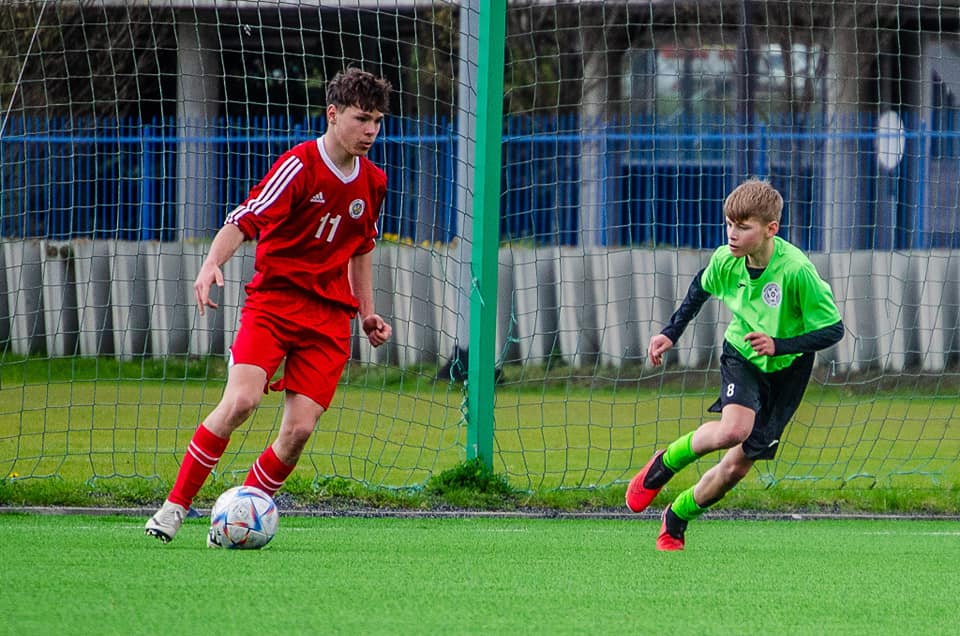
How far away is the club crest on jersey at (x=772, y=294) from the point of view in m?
5.55

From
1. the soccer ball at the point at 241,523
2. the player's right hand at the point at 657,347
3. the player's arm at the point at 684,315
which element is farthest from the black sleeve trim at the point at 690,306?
the soccer ball at the point at 241,523

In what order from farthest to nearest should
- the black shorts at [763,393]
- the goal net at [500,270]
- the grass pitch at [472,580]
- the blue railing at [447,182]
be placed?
the blue railing at [447,182] < the goal net at [500,270] < the black shorts at [763,393] < the grass pitch at [472,580]

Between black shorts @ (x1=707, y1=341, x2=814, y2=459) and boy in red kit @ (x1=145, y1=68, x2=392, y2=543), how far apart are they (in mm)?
1362

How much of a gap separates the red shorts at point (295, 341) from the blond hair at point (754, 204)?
1.54 metres

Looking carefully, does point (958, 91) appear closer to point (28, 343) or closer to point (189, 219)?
point (189, 219)

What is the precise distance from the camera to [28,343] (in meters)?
10.5

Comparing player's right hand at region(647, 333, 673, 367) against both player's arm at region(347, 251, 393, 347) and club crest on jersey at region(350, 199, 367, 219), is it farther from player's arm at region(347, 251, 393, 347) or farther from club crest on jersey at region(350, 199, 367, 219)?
club crest on jersey at region(350, 199, 367, 219)

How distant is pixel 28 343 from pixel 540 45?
33.3 feet

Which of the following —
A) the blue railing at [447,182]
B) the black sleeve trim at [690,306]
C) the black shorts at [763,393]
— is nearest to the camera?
the black shorts at [763,393]

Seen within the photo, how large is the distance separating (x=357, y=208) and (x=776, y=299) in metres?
1.64

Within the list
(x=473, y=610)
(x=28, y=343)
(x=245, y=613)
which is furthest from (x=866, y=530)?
(x=28, y=343)

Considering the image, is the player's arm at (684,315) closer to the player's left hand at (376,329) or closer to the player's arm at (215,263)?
the player's left hand at (376,329)

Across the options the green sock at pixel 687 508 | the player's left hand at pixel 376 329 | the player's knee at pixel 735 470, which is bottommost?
the green sock at pixel 687 508

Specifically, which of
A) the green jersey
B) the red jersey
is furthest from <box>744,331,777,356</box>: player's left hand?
the red jersey
